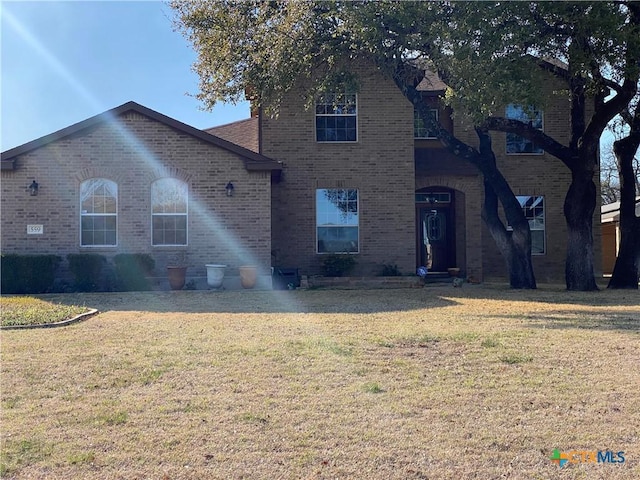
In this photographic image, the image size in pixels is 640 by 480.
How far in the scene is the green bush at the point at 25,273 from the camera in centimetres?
1445

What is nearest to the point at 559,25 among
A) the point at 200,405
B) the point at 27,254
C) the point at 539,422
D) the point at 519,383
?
the point at 519,383

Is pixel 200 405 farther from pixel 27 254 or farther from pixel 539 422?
pixel 27 254

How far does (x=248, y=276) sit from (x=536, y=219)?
388 inches

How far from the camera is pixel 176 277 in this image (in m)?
15.1

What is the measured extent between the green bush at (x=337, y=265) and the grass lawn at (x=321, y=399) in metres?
7.81

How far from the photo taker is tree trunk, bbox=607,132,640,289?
51.2 ft

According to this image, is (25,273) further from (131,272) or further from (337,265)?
(337,265)

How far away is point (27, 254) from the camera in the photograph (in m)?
15.1

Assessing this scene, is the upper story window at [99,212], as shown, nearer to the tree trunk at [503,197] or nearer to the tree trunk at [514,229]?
the tree trunk at [503,197]

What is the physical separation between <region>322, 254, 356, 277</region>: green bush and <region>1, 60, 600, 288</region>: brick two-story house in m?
0.40

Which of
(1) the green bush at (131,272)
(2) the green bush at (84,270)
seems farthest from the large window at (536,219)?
(2) the green bush at (84,270)

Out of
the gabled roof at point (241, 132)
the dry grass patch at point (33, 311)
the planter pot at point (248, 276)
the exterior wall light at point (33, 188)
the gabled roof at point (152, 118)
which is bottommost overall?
the dry grass patch at point (33, 311)

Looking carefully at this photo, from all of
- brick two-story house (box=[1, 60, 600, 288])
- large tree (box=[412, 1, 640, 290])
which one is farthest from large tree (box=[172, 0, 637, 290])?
brick two-story house (box=[1, 60, 600, 288])

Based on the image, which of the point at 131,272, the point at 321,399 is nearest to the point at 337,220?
the point at 131,272
